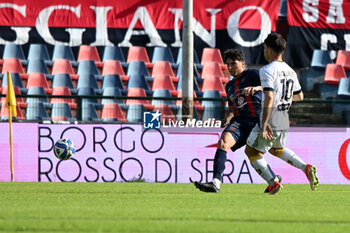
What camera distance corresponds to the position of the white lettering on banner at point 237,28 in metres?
20.9

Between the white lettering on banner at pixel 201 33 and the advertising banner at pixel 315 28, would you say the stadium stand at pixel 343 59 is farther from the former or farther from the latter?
the white lettering on banner at pixel 201 33

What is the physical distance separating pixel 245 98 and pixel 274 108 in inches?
22.2

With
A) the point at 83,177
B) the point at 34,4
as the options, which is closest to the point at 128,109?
the point at 83,177

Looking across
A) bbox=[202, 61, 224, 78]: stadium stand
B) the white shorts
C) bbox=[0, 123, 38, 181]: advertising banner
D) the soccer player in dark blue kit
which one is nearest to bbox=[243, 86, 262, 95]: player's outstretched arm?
the soccer player in dark blue kit

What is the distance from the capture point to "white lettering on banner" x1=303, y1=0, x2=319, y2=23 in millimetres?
21328

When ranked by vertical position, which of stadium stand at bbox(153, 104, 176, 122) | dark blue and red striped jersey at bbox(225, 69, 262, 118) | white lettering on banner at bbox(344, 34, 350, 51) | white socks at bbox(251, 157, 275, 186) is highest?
dark blue and red striped jersey at bbox(225, 69, 262, 118)

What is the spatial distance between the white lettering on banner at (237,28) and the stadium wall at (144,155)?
21.2 feet

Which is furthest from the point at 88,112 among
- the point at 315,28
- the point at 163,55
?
the point at 315,28

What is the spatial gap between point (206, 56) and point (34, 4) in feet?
17.0

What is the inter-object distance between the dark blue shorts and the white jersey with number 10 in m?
0.52

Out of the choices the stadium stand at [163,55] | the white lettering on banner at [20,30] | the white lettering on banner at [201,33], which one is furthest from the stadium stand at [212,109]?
the white lettering on banner at [20,30]

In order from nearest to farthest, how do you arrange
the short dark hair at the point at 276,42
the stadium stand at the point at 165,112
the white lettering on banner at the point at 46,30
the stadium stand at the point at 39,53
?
1. the short dark hair at the point at 276,42
2. the stadium stand at the point at 165,112
3. the stadium stand at the point at 39,53
4. the white lettering on banner at the point at 46,30

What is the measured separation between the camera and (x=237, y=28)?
21.1 m

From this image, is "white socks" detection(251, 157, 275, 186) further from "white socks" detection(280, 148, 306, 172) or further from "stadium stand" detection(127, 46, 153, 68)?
"stadium stand" detection(127, 46, 153, 68)
